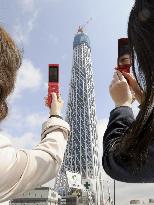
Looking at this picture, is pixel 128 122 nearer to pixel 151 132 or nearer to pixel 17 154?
pixel 151 132

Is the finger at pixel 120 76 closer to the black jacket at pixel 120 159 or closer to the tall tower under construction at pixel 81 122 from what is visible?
the black jacket at pixel 120 159

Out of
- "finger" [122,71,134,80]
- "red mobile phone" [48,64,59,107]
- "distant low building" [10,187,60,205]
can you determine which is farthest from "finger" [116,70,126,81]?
"distant low building" [10,187,60,205]

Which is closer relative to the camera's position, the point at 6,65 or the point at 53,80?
the point at 6,65

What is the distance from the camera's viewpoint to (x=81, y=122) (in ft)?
360

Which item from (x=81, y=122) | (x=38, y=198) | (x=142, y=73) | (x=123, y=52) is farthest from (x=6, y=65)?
(x=81, y=122)

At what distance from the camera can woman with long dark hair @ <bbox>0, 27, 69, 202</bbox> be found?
1833mm

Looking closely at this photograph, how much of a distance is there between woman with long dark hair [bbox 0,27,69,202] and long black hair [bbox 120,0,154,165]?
62 cm

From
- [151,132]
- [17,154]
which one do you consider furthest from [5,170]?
[151,132]

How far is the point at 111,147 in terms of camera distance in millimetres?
1458

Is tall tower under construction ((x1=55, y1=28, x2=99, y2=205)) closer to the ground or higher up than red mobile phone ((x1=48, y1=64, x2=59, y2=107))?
higher up

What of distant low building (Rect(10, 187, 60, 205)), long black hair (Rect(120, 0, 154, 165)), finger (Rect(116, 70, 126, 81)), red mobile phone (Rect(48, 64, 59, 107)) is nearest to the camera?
long black hair (Rect(120, 0, 154, 165))

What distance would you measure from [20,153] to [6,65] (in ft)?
1.44

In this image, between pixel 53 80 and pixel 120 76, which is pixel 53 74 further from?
pixel 120 76

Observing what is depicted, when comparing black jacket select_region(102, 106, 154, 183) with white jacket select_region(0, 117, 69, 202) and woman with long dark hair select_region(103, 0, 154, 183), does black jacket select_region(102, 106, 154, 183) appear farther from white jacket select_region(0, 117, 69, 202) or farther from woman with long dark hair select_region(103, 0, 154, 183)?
white jacket select_region(0, 117, 69, 202)
